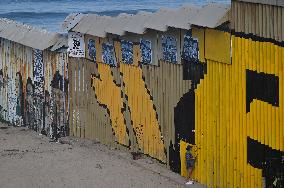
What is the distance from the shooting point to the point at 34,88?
1912 centimetres

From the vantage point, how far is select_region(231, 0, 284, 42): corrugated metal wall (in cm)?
1099

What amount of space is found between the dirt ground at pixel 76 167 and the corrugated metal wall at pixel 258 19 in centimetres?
399

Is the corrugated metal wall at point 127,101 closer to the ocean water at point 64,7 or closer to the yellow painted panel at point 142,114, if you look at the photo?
the yellow painted panel at point 142,114

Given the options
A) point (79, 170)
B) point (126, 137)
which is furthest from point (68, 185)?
point (126, 137)

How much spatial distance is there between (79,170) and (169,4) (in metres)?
49.9

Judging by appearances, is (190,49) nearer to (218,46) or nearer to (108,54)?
(218,46)

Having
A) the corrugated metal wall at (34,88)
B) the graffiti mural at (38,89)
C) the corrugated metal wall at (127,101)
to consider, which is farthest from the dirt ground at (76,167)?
the graffiti mural at (38,89)

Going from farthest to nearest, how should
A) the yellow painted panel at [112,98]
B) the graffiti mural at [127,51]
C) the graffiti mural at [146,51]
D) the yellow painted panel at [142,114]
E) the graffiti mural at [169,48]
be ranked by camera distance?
the yellow painted panel at [112,98], the graffiti mural at [127,51], the yellow painted panel at [142,114], the graffiti mural at [146,51], the graffiti mural at [169,48]

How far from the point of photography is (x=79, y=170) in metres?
14.8

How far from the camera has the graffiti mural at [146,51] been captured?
14469 mm

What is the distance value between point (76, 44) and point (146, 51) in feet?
9.95

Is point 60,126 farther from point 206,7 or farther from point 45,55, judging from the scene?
point 206,7

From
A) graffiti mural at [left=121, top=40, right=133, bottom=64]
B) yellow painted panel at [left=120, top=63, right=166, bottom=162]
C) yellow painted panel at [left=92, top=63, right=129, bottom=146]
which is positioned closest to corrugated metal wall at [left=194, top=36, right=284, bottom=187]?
yellow painted panel at [left=120, top=63, right=166, bottom=162]

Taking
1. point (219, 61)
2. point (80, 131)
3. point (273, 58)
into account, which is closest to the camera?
point (273, 58)
